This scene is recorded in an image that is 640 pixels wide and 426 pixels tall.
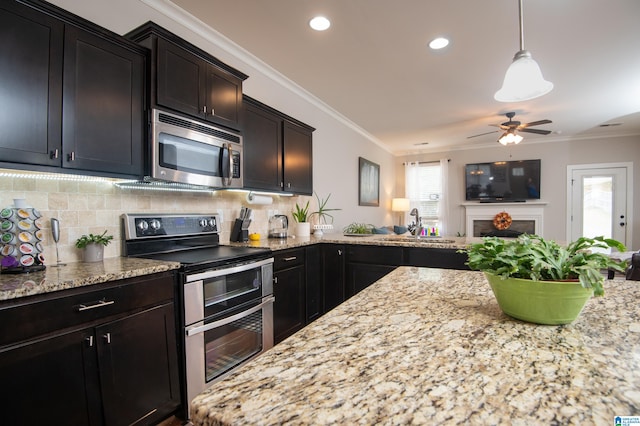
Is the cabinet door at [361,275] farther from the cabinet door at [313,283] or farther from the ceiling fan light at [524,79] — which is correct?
the ceiling fan light at [524,79]

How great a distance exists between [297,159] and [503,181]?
5207 mm

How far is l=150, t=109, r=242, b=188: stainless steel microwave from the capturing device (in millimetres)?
1850

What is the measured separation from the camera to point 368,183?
5.91 metres

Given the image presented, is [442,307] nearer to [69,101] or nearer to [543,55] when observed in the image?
[69,101]

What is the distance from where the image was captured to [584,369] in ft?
1.92

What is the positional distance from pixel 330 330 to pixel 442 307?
40cm

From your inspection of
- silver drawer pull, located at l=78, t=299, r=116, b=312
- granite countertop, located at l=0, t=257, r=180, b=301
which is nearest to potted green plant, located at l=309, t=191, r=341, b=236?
granite countertop, located at l=0, t=257, r=180, b=301

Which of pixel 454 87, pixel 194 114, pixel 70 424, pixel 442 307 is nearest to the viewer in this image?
pixel 442 307

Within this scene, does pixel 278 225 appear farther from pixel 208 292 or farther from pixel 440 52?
pixel 440 52

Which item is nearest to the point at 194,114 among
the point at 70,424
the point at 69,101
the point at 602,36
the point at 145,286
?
the point at 69,101

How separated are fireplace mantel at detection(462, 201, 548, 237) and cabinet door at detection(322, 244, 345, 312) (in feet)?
15.7

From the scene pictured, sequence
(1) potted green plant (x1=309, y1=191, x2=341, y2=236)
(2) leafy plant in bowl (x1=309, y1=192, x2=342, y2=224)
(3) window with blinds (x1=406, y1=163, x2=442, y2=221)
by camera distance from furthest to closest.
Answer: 1. (3) window with blinds (x1=406, y1=163, x2=442, y2=221)
2. (2) leafy plant in bowl (x1=309, y1=192, x2=342, y2=224)
3. (1) potted green plant (x1=309, y1=191, x2=341, y2=236)

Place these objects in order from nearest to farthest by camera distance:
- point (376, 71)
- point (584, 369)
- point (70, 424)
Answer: point (584, 369)
point (70, 424)
point (376, 71)

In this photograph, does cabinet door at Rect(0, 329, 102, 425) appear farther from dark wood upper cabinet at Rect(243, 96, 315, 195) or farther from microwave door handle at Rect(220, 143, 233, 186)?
dark wood upper cabinet at Rect(243, 96, 315, 195)
